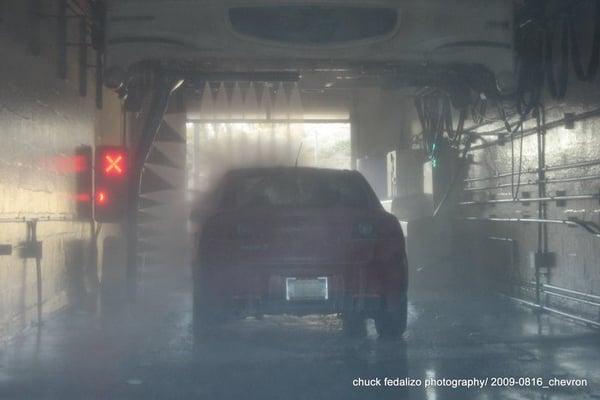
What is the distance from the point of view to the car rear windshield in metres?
7.40

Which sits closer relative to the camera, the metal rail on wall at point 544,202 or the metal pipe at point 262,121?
the metal rail on wall at point 544,202

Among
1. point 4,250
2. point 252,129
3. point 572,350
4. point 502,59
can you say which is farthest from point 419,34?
point 252,129

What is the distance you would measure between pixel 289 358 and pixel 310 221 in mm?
1157

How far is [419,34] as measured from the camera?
865 centimetres

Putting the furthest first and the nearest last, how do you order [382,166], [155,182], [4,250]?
[382,166], [155,182], [4,250]

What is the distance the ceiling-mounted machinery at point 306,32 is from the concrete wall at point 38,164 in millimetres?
889

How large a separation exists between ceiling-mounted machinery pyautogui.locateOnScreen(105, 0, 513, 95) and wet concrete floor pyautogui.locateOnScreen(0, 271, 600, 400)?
2.96 metres

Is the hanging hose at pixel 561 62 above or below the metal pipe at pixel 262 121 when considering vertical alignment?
below

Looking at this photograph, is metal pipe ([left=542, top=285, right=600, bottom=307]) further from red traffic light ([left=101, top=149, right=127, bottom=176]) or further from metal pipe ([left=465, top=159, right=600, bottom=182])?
red traffic light ([left=101, top=149, right=127, bottom=176])

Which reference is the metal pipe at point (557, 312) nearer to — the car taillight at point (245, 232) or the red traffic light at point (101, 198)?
the car taillight at point (245, 232)

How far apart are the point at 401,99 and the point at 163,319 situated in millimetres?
9459

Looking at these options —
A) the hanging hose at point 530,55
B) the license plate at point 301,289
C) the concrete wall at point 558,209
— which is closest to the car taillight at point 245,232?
the license plate at point 301,289

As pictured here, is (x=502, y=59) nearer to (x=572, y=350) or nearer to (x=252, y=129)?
(x=572, y=350)

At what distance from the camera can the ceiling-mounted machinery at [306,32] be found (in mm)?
8469
